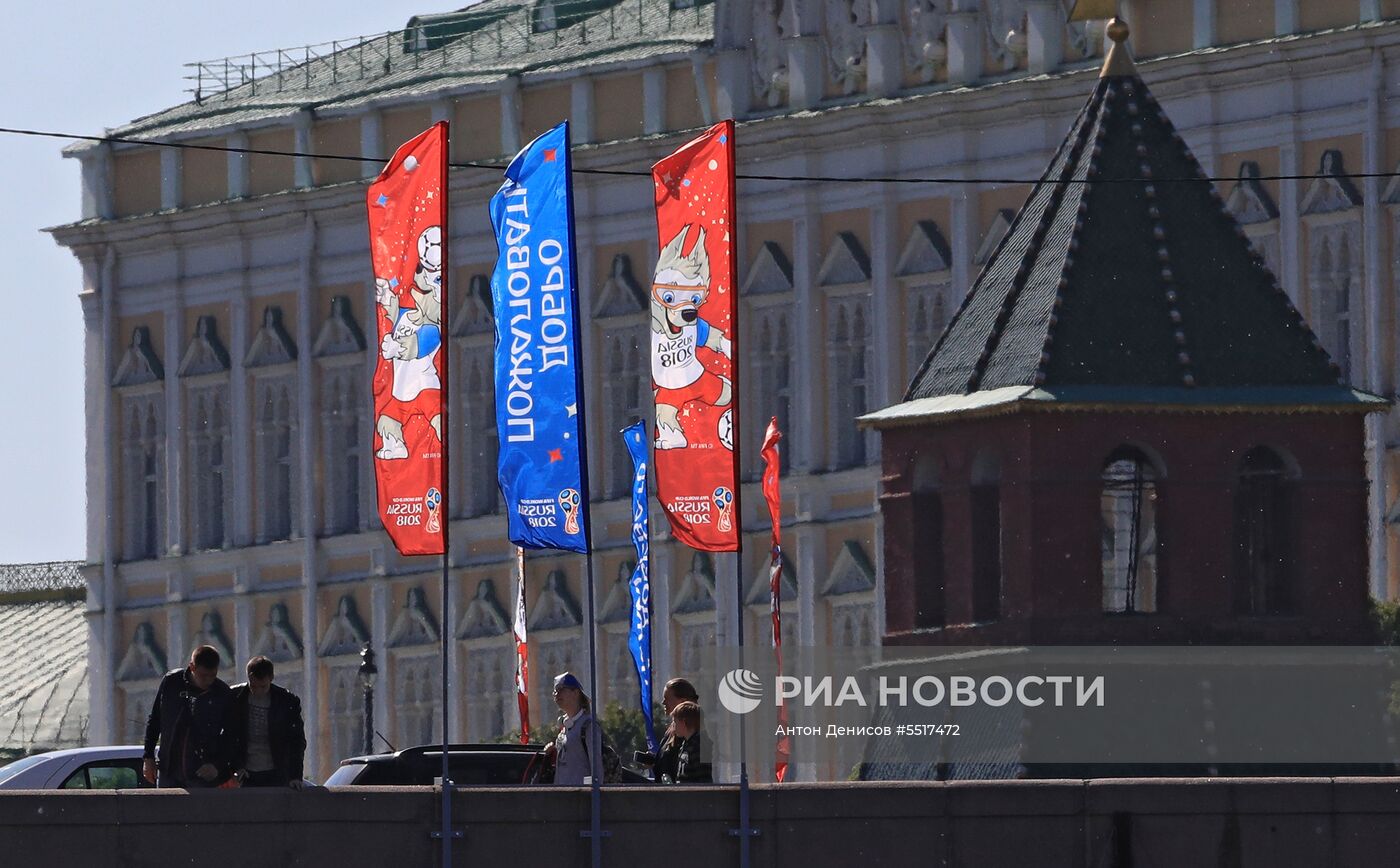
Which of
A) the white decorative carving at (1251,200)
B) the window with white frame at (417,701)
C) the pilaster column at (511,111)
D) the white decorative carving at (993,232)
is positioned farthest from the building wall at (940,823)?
the pilaster column at (511,111)

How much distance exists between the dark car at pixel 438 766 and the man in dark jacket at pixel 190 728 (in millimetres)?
5567

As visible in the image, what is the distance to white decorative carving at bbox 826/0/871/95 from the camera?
73125mm

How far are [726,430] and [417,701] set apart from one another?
45052mm

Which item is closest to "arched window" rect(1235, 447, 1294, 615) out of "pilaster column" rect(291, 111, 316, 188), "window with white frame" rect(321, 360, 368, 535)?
"window with white frame" rect(321, 360, 368, 535)

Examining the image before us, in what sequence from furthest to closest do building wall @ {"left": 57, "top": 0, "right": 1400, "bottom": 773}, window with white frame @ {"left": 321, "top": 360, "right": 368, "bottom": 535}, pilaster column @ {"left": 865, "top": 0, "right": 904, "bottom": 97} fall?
window with white frame @ {"left": 321, "top": 360, "right": 368, "bottom": 535}, pilaster column @ {"left": 865, "top": 0, "right": 904, "bottom": 97}, building wall @ {"left": 57, "top": 0, "right": 1400, "bottom": 773}

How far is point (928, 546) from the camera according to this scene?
3800 centimetres

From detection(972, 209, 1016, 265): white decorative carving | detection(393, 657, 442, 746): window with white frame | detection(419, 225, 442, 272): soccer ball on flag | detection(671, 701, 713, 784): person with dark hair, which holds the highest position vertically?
detection(972, 209, 1016, 265): white decorative carving

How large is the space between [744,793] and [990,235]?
38.5 m

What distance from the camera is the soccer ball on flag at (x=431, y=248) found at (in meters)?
34.3

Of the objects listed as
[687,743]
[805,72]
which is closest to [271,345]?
[805,72]

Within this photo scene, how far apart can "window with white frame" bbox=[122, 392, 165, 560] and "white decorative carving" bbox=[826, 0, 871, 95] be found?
1688 cm

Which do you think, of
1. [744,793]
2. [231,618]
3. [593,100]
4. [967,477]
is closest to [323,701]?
[231,618]

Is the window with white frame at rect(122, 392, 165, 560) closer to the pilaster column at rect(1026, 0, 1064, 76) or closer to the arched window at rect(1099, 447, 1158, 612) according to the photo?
the pilaster column at rect(1026, 0, 1064, 76)

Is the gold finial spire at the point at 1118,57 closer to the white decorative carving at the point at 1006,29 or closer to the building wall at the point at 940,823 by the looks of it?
the building wall at the point at 940,823
